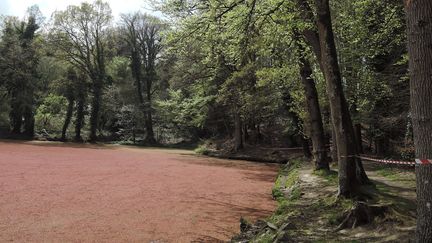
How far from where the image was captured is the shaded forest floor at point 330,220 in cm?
548

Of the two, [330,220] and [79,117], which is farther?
[79,117]

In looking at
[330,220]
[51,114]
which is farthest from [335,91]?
[51,114]

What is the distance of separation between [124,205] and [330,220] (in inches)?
202

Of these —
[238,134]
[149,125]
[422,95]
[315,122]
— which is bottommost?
[422,95]

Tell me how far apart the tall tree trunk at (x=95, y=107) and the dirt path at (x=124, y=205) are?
26689mm

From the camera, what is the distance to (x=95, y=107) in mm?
43594

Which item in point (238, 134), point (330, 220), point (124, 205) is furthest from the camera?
point (238, 134)

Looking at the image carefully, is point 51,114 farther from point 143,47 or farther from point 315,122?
point 315,122

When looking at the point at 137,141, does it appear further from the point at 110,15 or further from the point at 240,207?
the point at 240,207

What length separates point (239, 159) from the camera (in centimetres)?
2781

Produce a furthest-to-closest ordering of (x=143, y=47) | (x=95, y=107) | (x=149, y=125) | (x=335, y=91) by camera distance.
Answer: (x=143, y=47)
(x=149, y=125)
(x=95, y=107)
(x=335, y=91)

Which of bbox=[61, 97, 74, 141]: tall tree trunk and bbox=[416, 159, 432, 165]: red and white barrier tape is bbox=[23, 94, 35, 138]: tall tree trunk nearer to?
bbox=[61, 97, 74, 141]: tall tree trunk

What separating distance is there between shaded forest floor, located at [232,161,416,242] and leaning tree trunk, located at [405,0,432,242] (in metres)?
0.98

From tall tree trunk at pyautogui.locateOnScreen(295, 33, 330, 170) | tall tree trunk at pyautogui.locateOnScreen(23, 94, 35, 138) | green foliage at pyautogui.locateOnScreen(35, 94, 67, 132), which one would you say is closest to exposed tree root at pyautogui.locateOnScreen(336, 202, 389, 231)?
tall tree trunk at pyautogui.locateOnScreen(295, 33, 330, 170)
